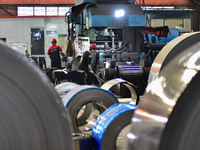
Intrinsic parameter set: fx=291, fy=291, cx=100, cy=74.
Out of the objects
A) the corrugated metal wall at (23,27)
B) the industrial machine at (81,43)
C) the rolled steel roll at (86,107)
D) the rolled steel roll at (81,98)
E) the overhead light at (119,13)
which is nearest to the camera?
the rolled steel roll at (81,98)

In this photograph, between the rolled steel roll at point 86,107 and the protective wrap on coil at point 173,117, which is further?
the rolled steel roll at point 86,107

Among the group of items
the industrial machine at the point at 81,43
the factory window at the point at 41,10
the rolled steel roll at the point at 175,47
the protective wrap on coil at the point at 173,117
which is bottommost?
the protective wrap on coil at the point at 173,117

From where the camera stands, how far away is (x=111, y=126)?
152 centimetres

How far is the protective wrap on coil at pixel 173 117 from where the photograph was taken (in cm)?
68

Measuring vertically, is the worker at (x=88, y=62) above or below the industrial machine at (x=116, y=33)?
below

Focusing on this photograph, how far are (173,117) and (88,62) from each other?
20.0 feet

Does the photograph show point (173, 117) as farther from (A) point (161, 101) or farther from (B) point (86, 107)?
(B) point (86, 107)

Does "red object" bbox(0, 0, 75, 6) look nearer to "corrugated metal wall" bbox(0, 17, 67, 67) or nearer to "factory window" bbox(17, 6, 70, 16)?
"factory window" bbox(17, 6, 70, 16)

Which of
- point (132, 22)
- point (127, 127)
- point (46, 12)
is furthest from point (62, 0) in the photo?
point (127, 127)

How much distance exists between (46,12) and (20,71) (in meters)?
15.9

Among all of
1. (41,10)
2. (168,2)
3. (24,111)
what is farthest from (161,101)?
(168,2)

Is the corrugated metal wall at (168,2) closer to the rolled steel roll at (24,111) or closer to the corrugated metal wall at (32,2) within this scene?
the corrugated metal wall at (32,2)

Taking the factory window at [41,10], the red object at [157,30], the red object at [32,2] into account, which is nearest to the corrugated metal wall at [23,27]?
the factory window at [41,10]

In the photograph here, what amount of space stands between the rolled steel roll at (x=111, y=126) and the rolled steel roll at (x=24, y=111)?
0.80 m
